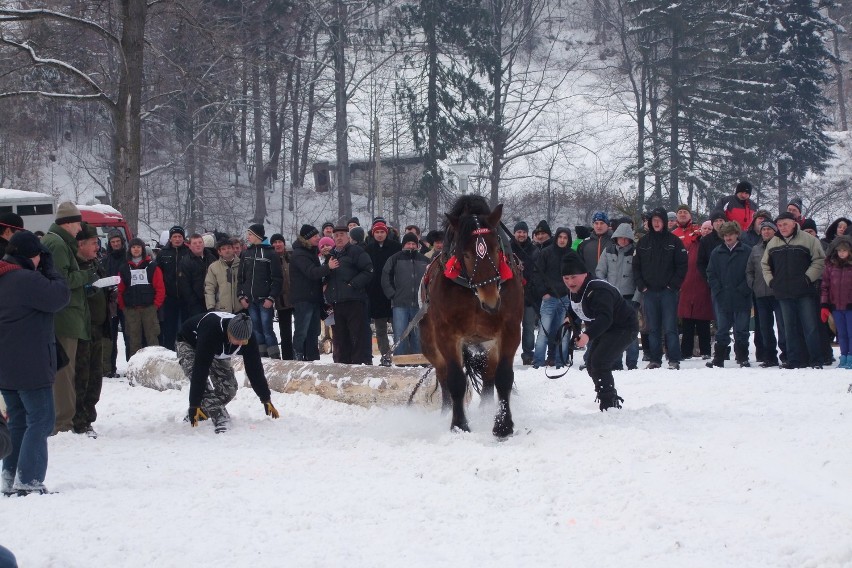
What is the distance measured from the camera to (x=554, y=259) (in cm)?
1396

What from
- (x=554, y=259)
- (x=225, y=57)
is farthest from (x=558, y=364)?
(x=225, y=57)

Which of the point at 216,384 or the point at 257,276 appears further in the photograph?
the point at 257,276

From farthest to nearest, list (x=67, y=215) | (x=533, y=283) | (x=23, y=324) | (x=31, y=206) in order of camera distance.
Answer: (x=31, y=206)
(x=533, y=283)
(x=67, y=215)
(x=23, y=324)

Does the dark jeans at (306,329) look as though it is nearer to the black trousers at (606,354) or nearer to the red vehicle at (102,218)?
the black trousers at (606,354)

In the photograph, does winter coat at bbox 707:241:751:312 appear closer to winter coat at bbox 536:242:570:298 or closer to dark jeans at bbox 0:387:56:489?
winter coat at bbox 536:242:570:298

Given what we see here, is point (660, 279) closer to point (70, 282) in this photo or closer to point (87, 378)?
point (87, 378)

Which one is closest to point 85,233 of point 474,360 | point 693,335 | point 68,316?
point 68,316

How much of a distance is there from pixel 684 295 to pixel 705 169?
24.8 metres

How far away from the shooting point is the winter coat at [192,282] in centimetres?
1488

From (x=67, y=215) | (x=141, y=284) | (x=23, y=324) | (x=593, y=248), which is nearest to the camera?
(x=23, y=324)

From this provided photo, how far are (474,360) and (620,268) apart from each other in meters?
5.31

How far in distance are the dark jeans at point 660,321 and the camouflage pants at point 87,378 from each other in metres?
7.34

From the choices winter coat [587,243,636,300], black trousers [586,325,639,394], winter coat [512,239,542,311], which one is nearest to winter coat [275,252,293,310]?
winter coat [512,239,542,311]

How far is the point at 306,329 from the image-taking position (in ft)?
47.0
